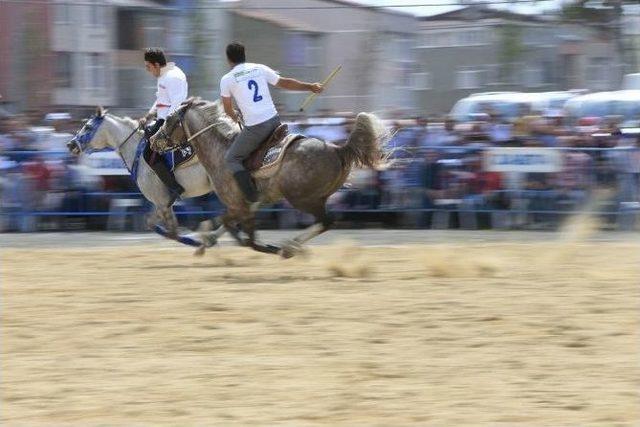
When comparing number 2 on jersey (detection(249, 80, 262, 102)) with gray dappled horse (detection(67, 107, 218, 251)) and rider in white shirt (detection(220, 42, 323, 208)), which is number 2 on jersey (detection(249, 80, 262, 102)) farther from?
gray dappled horse (detection(67, 107, 218, 251))

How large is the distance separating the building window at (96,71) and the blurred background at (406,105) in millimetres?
293

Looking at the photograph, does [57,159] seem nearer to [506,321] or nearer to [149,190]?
[149,190]

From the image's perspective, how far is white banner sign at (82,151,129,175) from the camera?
15.2 meters

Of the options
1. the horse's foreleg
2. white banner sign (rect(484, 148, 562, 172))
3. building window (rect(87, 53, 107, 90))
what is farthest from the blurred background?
the horse's foreleg

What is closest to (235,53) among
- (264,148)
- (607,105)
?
(264,148)

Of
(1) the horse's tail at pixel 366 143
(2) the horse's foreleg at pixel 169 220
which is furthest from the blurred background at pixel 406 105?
(1) the horse's tail at pixel 366 143

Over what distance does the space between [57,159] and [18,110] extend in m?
Result: 1.23

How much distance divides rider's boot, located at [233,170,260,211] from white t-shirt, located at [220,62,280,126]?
46 centimetres

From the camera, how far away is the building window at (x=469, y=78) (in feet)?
52.4

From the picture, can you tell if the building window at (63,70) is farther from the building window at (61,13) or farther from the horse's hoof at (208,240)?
the horse's hoof at (208,240)

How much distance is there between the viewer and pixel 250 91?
35.9ft

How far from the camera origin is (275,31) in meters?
A: 15.8

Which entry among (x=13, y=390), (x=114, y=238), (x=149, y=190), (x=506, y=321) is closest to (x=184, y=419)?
(x=13, y=390)

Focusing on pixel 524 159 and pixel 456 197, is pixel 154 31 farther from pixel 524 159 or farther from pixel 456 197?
pixel 524 159
